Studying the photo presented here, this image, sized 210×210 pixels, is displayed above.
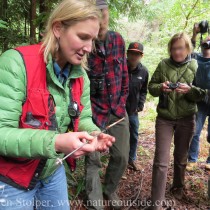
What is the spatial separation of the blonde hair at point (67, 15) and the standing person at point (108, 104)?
1.70m

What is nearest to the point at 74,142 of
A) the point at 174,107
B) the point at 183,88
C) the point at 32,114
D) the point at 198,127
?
the point at 32,114

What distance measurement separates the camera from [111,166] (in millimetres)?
3688

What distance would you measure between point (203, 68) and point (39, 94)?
11.1ft

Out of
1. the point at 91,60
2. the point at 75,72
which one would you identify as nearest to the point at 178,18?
the point at 91,60

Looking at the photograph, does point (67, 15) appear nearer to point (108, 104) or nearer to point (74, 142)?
point (74, 142)

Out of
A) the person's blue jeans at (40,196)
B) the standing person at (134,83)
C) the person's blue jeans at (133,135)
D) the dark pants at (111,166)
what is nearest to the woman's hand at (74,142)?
the person's blue jeans at (40,196)

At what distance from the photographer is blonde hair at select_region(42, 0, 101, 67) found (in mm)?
1633

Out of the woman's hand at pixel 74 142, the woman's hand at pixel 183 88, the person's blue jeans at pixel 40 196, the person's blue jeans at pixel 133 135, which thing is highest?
the woman's hand at pixel 183 88

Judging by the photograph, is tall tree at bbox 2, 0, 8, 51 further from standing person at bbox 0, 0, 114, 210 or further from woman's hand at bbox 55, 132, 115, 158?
woman's hand at bbox 55, 132, 115, 158

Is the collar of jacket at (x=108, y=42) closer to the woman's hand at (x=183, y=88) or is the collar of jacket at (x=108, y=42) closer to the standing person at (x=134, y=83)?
the woman's hand at (x=183, y=88)

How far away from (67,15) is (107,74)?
193 centimetres

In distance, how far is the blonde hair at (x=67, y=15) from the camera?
5.36 feet

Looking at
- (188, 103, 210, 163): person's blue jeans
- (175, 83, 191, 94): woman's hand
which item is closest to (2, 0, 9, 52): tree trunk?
(175, 83, 191, 94): woman's hand

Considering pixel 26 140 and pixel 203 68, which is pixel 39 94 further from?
pixel 203 68
